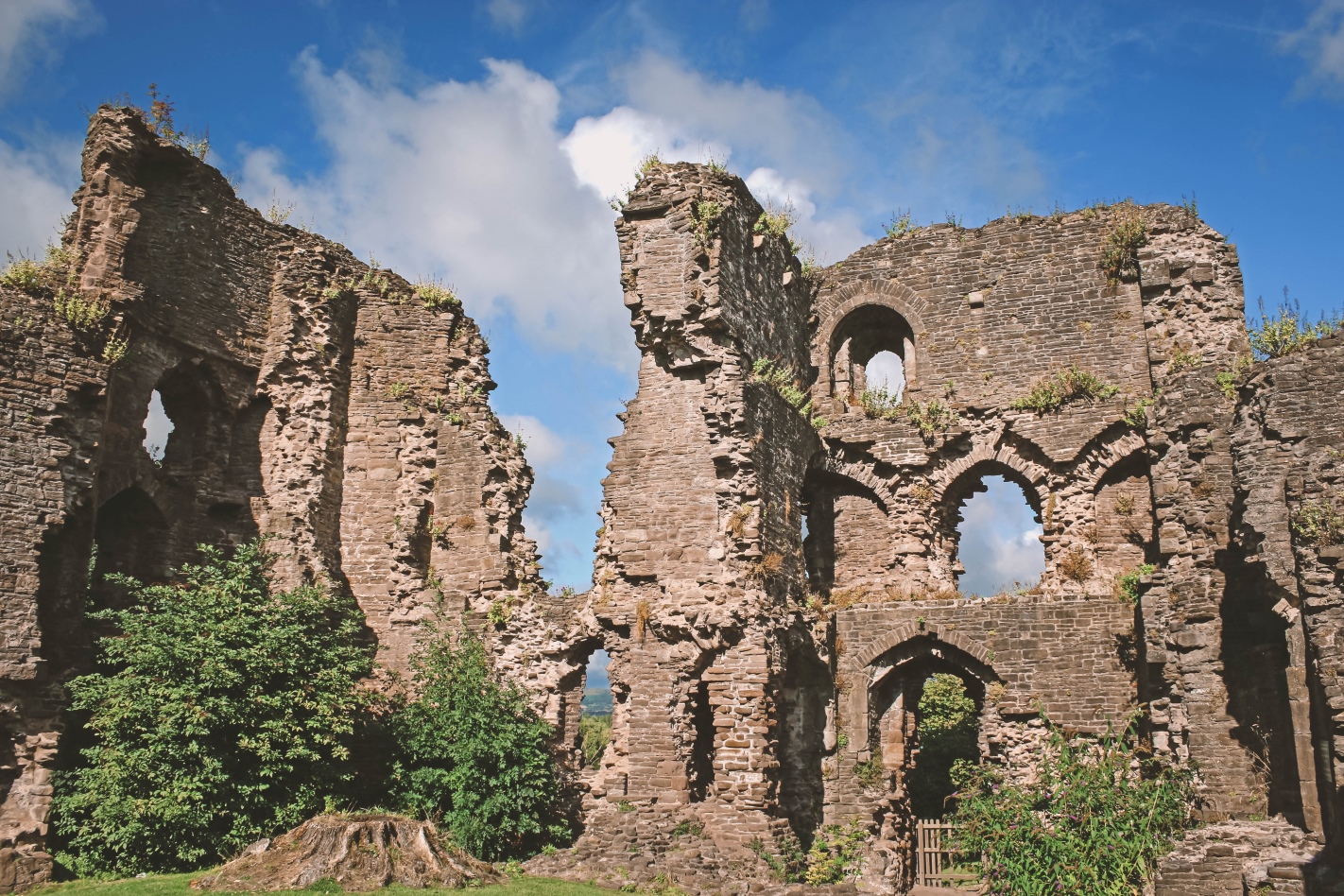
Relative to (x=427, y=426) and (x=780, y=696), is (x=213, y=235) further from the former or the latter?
(x=780, y=696)

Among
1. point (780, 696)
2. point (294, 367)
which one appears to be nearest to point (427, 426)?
point (294, 367)

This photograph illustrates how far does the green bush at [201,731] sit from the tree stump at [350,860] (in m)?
1.04

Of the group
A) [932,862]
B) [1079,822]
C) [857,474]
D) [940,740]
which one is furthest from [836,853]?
[940,740]

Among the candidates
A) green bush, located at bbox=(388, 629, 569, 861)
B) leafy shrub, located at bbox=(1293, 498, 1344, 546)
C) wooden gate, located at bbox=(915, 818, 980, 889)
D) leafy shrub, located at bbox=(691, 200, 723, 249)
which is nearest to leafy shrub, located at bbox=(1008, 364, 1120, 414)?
leafy shrub, located at bbox=(691, 200, 723, 249)

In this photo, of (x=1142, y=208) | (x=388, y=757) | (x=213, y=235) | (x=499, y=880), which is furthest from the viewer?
(x=1142, y=208)

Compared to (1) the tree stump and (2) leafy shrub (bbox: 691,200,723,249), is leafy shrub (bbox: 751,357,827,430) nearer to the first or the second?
(2) leafy shrub (bbox: 691,200,723,249)

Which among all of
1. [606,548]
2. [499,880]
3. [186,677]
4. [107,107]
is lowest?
[499,880]

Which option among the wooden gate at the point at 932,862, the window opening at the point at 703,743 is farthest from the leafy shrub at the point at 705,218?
the wooden gate at the point at 932,862

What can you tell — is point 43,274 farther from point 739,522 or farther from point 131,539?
point 739,522

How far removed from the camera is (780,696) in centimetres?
1581

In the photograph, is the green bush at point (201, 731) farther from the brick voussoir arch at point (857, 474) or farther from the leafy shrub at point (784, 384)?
the brick voussoir arch at point (857, 474)

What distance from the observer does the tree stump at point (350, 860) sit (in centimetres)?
1170

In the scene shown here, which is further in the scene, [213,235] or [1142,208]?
[1142,208]

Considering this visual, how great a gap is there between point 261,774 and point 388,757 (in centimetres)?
312
